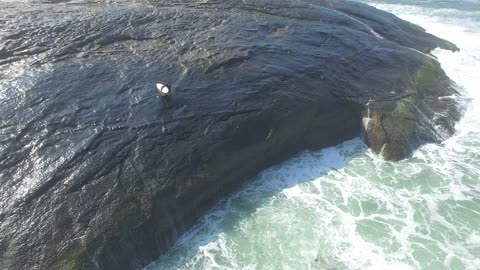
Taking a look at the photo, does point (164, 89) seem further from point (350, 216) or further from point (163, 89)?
point (350, 216)

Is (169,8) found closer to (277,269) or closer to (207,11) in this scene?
(207,11)

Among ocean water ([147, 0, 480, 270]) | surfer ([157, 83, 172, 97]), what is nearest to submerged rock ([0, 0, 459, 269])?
surfer ([157, 83, 172, 97])

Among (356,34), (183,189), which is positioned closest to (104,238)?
(183,189)

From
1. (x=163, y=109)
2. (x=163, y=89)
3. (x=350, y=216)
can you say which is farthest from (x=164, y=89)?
(x=350, y=216)

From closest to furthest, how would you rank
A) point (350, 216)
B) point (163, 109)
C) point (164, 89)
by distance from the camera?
point (350, 216), point (164, 89), point (163, 109)

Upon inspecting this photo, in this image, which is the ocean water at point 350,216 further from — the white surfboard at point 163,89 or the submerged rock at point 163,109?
the white surfboard at point 163,89

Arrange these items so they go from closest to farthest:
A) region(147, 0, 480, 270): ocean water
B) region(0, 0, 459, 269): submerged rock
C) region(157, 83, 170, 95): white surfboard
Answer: region(0, 0, 459, 269): submerged rock → region(147, 0, 480, 270): ocean water → region(157, 83, 170, 95): white surfboard

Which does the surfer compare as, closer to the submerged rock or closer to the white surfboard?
the white surfboard
